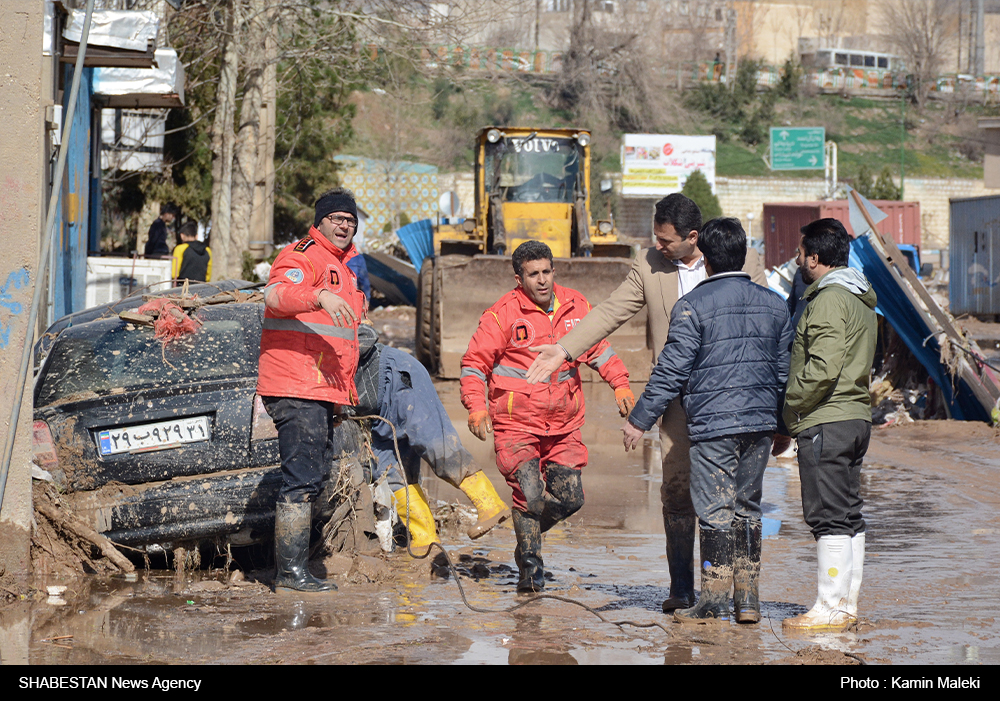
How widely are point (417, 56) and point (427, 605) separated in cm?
1369

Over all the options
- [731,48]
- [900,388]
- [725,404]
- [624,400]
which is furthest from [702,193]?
[725,404]

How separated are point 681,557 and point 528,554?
2.64 feet

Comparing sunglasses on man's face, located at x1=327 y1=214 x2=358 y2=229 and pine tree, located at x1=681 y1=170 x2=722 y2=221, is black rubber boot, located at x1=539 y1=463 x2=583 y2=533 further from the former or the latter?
pine tree, located at x1=681 y1=170 x2=722 y2=221

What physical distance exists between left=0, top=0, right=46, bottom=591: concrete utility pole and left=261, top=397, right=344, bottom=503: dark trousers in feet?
3.96

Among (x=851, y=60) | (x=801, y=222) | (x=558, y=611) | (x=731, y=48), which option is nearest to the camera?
(x=558, y=611)

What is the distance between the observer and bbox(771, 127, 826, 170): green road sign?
5438 centimetres

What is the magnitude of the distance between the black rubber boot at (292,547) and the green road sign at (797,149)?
52063mm

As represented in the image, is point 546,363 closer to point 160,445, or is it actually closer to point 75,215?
point 160,445

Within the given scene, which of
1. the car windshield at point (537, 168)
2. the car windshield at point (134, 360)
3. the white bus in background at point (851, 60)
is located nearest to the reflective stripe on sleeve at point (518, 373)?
the car windshield at point (134, 360)

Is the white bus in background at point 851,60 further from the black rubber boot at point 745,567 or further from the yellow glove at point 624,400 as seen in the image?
the black rubber boot at point 745,567

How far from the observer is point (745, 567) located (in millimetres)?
4891

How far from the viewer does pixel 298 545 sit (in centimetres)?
542

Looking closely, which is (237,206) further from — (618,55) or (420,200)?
(618,55)
